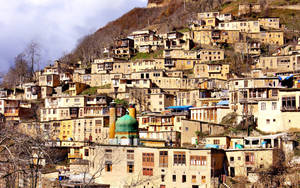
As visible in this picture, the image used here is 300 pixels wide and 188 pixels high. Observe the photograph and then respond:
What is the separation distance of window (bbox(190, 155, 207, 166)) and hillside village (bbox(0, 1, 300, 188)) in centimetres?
10

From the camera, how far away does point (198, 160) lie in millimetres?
47188

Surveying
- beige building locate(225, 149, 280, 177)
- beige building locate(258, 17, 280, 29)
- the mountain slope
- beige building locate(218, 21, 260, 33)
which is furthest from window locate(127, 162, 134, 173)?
the mountain slope

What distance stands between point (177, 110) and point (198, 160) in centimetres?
2340

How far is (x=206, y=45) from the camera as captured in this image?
10050 cm

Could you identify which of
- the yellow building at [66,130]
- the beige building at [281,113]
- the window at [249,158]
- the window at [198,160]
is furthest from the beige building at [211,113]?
the yellow building at [66,130]

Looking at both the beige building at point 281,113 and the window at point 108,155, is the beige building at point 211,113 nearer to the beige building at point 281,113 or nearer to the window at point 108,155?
the beige building at point 281,113

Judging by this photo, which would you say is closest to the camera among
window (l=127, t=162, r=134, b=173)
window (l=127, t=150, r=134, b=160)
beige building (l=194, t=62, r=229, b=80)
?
window (l=127, t=162, r=134, b=173)

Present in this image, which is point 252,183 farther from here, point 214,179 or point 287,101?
point 287,101

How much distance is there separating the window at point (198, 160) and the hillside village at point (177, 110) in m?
0.10

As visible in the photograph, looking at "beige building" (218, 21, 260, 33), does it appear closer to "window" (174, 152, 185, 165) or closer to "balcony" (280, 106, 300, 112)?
"balcony" (280, 106, 300, 112)

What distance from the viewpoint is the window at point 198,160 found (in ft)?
154

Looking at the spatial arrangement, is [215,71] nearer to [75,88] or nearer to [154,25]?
[75,88]

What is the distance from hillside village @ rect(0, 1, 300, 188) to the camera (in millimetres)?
47688

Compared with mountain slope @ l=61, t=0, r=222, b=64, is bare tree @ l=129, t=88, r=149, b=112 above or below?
below
